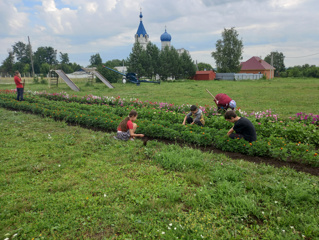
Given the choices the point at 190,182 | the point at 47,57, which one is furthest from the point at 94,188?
the point at 47,57

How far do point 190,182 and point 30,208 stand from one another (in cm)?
265

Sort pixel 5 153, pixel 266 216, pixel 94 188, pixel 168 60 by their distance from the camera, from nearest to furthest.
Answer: pixel 266 216, pixel 94 188, pixel 5 153, pixel 168 60

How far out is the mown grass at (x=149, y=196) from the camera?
113 inches

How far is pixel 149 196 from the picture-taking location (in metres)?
3.57

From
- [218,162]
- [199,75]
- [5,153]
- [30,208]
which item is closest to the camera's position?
[30,208]

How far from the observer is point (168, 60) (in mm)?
41094

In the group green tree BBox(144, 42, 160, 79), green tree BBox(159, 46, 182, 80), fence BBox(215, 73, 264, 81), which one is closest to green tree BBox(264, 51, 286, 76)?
fence BBox(215, 73, 264, 81)

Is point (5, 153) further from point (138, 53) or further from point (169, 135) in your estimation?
point (138, 53)

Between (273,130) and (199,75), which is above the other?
(199,75)

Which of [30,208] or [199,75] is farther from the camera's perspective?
[199,75]

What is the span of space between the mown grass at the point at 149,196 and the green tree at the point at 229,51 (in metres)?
49.0

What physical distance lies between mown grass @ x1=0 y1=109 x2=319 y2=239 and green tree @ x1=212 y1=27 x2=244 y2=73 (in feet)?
161

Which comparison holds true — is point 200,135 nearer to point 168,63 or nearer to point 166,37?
point 168,63

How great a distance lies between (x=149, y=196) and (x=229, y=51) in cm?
5129
